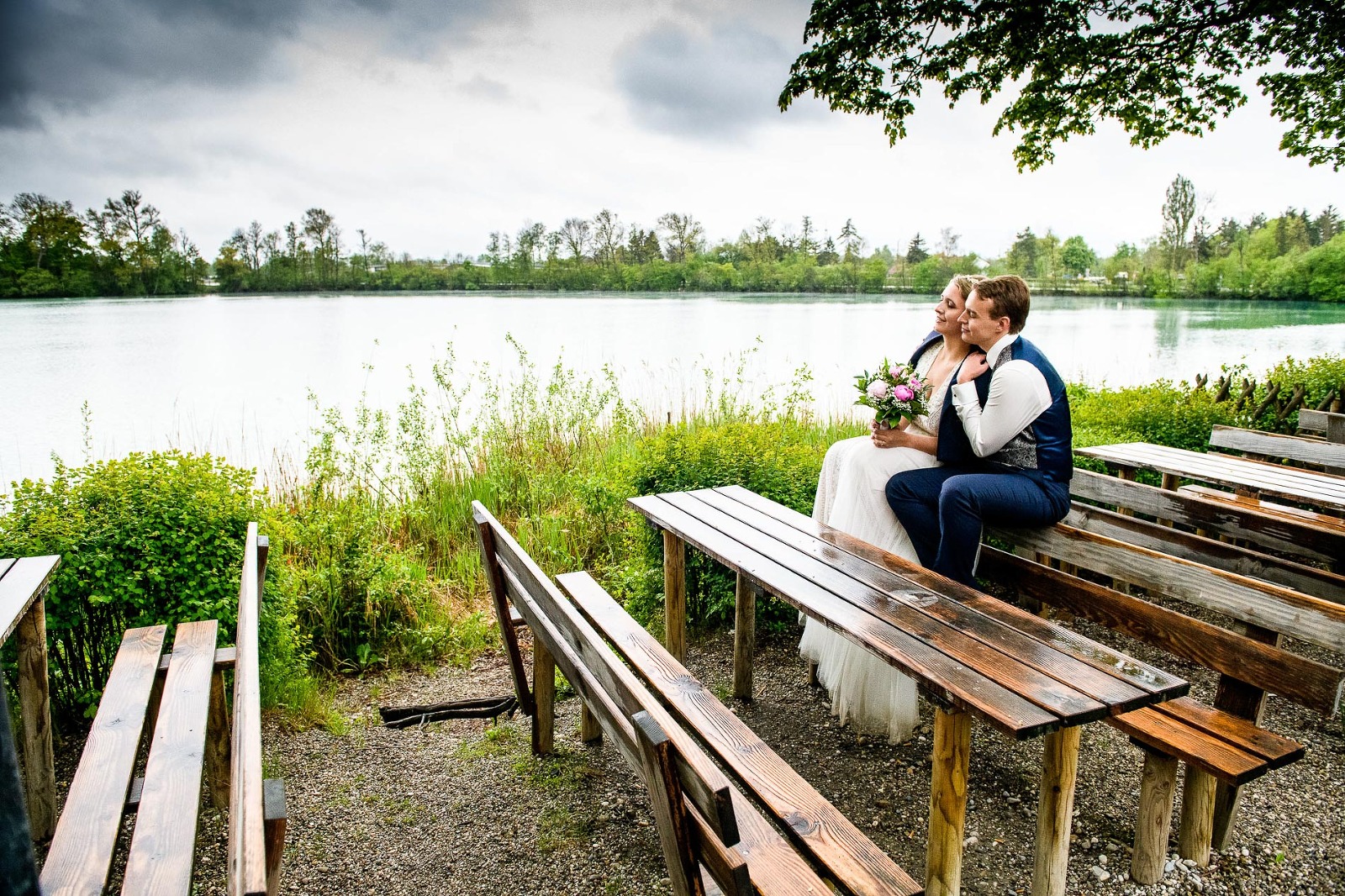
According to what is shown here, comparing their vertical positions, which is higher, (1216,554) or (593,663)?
(593,663)

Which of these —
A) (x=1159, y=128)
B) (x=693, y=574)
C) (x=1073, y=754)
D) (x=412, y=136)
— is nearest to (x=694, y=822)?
(x=1073, y=754)

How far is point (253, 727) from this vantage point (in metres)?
1.67

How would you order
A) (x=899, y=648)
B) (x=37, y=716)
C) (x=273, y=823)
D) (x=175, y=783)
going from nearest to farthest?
(x=273, y=823)
(x=175, y=783)
(x=899, y=648)
(x=37, y=716)

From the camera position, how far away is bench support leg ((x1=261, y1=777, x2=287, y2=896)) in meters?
1.43

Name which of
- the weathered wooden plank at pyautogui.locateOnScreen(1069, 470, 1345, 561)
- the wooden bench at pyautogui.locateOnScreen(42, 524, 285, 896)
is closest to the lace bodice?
the weathered wooden plank at pyautogui.locateOnScreen(1069, 470, 1345, 561)

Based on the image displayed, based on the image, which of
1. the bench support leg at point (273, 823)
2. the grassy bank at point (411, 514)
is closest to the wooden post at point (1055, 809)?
the bench support leg at point (273, 823)

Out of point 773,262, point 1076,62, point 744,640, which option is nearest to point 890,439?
point 744,640

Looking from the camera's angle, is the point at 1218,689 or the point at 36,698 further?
the point at 36,698

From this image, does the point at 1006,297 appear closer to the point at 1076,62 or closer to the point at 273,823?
the point at 273,823

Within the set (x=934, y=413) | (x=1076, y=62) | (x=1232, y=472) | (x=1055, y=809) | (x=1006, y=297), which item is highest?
(x=1076, y=62)

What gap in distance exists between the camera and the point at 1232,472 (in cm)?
477

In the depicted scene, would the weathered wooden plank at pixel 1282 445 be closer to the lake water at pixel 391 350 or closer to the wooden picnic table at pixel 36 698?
the lake water at pixel 391 350

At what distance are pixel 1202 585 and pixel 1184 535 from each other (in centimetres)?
70

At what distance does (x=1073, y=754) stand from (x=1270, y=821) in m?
1.23
